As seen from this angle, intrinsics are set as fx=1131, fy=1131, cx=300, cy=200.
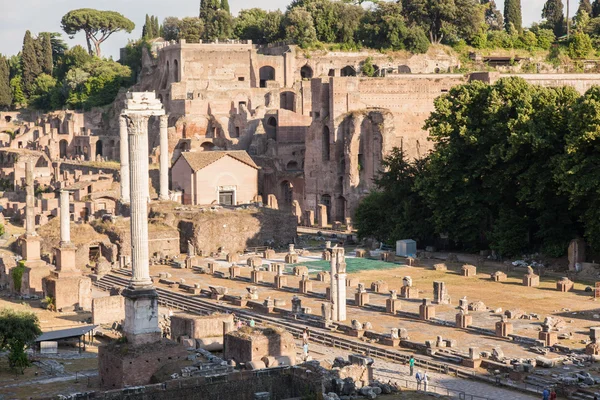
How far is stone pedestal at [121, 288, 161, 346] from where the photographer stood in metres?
30.9

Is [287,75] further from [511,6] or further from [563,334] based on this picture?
[563,334]

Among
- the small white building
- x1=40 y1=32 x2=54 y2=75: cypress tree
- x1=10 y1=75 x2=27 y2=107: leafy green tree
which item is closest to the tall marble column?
the small white building

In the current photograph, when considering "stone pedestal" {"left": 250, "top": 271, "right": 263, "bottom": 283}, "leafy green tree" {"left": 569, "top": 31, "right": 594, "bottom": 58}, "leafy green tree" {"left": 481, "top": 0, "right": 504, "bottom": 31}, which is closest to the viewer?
"stone pedestal" {"left": 250, "top": 271, "right": 263, "bottom": 283}

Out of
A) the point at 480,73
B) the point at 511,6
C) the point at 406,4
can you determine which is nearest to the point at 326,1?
the point at 406,4

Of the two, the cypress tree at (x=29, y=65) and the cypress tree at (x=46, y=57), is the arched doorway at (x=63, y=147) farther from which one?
the cypress tree at (x=46, y=57)

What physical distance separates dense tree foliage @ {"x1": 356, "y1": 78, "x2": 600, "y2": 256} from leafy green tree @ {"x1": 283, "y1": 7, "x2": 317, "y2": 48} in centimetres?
3385

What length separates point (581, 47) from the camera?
83.4 meters

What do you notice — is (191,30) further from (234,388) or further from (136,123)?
(234,388)

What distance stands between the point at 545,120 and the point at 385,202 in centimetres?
1069

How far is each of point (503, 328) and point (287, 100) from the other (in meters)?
50.0

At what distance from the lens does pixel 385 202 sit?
56.1 meters

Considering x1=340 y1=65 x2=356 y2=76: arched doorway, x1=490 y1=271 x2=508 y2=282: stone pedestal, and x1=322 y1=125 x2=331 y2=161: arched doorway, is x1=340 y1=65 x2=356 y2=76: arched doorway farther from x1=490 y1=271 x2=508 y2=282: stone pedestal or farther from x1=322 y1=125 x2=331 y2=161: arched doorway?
x1=490 y1=271 x2=508 y2=282: stone pedestal

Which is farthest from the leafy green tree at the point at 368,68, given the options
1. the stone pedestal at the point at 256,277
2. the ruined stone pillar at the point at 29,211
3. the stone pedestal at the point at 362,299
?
the stone pedestal at the point at 362,299

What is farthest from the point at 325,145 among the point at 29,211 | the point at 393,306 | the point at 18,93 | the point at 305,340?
the point at 18,93
